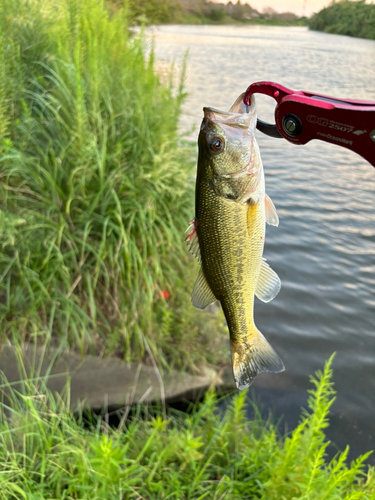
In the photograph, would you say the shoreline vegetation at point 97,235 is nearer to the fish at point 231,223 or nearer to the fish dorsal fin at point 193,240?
the fish at point 231,223

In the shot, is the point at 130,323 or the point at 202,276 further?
the point at 130,323

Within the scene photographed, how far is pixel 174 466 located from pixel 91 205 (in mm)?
1946

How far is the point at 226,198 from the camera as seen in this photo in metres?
1.07

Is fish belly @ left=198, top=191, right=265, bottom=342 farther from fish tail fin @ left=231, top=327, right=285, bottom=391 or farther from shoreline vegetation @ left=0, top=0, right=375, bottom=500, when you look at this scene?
shoreline vegetation @ left=0, top=0, right=375, bottom=500

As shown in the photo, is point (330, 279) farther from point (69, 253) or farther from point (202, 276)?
point (202, 276)

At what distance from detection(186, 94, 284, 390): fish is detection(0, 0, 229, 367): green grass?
6.36 ft

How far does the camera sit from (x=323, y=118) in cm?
86

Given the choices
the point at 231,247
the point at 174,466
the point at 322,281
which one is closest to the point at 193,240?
the point at 231,247

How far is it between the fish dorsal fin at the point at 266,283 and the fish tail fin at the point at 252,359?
0.48 ft

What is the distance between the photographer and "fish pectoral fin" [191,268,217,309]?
39.3 inches

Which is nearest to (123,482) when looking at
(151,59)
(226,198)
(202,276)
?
(202,276)

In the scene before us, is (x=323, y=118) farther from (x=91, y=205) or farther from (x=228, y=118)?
(x=91, y=205)

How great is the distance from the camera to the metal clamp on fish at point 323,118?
2.69 feet

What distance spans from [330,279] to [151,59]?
3.95 metres
